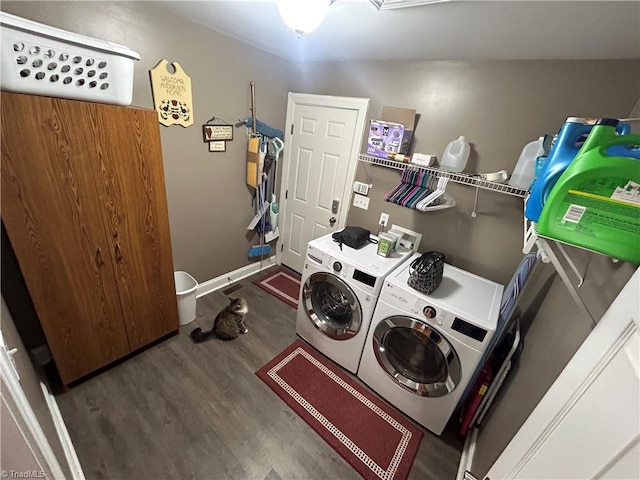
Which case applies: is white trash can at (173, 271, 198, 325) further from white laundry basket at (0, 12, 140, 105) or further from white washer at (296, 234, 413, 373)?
white laundry basket at (0, 12, 140, 105)

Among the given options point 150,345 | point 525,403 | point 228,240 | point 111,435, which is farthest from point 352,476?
point 228,240

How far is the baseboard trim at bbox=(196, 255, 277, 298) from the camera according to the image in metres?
2.60

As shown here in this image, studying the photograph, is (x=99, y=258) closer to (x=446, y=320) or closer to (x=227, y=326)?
(x=227, y=326)

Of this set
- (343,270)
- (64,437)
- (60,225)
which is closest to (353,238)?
(343,270)

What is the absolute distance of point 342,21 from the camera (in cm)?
147

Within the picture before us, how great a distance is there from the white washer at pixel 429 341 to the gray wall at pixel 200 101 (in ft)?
5.54

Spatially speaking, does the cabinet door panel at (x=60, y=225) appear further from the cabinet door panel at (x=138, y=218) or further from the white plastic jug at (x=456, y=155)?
the white plastic jug at (x=456, y=155)

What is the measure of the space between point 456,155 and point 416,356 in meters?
1.37

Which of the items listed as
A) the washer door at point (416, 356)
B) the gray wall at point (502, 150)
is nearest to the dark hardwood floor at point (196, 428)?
the washer door at point (416, 356)

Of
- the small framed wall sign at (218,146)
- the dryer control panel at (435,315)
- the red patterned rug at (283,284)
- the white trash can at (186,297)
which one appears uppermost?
the small framed wall sign at (218,146)

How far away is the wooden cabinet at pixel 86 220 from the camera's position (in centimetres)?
114

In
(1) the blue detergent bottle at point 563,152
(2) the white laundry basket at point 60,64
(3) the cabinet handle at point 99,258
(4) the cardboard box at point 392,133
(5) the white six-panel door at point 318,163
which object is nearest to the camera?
(1) the blue detergent bottle at point 563,152

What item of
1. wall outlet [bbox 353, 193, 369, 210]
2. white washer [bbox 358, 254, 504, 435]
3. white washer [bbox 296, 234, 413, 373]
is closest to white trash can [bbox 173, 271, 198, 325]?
white washer [bbox 296, 234, 413, 373]

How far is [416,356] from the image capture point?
1.68 meters
